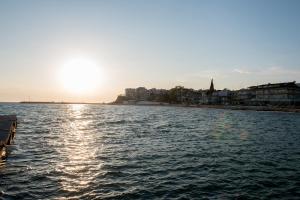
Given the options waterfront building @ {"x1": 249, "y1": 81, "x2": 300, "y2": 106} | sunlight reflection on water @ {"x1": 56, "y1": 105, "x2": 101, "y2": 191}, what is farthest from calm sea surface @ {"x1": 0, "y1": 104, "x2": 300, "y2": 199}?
waterfront building @ {"x1": 249, "y1": 81, "x2": 300, "y2": 106}

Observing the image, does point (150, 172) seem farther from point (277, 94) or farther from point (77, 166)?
point (277, 94)

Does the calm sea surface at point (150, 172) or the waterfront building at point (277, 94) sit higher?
the waterfront building at point (277, 94)

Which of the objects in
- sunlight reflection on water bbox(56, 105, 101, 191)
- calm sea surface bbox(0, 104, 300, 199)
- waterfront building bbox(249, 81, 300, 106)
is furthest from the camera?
waterfront building bbox(249, 81, 300, 106)

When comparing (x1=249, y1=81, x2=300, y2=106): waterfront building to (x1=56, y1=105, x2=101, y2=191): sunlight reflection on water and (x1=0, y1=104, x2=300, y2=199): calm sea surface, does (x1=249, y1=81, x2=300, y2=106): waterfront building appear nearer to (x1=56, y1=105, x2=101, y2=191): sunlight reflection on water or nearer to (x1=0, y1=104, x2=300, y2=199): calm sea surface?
(x1=0, y1=104, x2=300, y2=199): calm sea surface

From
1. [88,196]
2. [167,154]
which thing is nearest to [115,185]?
[88,196]

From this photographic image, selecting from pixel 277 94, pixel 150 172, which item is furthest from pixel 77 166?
pixel 277 94

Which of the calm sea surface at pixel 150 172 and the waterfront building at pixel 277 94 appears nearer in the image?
the calm sea surface at pixel 150 172

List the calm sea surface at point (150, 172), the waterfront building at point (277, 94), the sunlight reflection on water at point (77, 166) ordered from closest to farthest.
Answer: the calm sea surface at point (150, 172), the sunlight reflection on water at point (77, 166), the waterfront building at point (277, 94)

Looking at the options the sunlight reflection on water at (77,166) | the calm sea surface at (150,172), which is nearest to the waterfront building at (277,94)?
the calm sea surface at (150,172)

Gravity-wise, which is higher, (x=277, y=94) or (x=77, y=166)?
(x=277, y=94)

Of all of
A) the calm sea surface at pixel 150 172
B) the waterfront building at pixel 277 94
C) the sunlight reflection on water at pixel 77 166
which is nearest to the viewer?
the calm sea surface at pixel 150 172

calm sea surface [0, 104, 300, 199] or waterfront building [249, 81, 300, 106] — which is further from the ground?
waterfront building [249, 81, 300, 106]

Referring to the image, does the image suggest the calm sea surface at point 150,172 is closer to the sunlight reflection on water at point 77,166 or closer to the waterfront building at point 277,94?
the sunlight reflection on water at point 77,166

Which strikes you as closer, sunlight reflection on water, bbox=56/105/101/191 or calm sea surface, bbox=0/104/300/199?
calm sea surface, bbox=0/104/300/199
